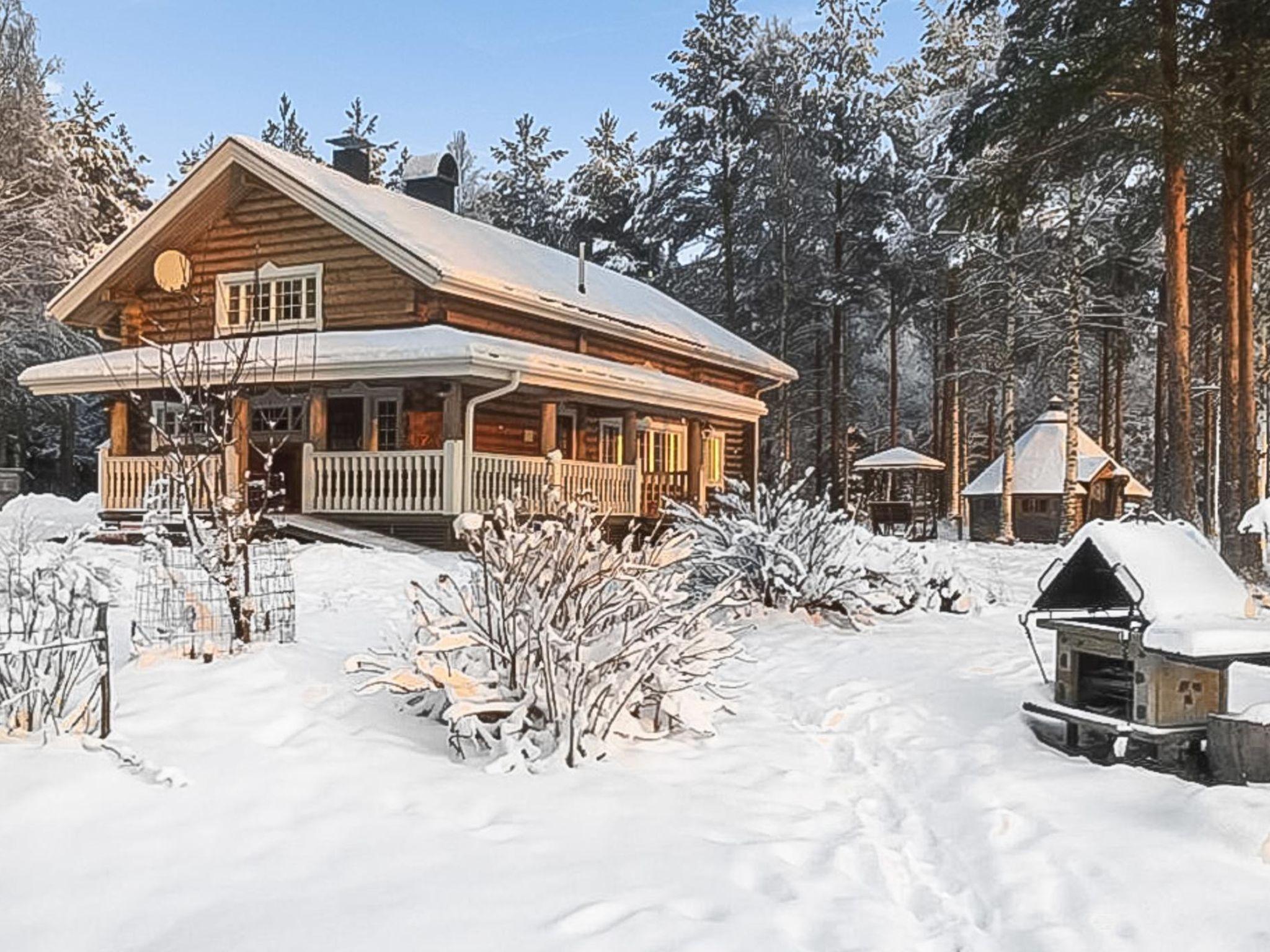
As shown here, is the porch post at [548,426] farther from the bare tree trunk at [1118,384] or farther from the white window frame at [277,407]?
the bare tree trunk at [1118,384]

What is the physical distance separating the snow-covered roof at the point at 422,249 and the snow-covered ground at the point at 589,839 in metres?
10.1

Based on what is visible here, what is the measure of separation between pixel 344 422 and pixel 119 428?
330 cm

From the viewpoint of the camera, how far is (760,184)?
30406mm

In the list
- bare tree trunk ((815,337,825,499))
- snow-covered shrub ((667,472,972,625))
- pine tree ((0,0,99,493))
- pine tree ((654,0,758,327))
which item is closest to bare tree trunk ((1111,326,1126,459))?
bare tree trunk ((815,337,825,499))

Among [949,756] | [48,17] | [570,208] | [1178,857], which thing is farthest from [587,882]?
[570,208]

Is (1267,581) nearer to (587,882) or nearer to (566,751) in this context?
(566,751)

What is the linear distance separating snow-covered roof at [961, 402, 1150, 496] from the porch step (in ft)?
46.0

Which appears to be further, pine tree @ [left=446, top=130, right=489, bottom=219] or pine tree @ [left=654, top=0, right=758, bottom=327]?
pine tree @ [left=446, top=130, right=489, bottom=219]

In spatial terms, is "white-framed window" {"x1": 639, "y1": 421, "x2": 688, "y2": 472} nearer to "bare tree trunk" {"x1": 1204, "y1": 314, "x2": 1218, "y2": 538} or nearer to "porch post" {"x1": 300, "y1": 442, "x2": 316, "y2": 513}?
"porch post" {"x1": 300, "y1": 442, "x2": 316, "y2": 513}

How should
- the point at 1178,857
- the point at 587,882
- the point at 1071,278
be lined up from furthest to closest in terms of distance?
1. the point at 1071,278
2. the point at 1178,857
3. the point at 587,882

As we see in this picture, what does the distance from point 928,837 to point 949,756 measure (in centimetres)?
114

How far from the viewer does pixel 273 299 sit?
16906 mm

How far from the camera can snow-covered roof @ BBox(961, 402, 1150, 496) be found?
22891 mm

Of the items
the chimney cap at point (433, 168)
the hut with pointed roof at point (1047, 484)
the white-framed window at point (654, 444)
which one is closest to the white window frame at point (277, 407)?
the white-framed window at point (654, 444)
